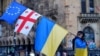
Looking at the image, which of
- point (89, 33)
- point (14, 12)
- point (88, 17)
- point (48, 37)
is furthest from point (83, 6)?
point (48, 37)

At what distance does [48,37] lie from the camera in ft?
34.2

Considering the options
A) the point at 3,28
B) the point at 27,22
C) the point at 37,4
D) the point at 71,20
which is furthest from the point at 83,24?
the point at 27,22

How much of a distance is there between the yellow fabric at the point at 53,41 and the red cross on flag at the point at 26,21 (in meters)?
0.99

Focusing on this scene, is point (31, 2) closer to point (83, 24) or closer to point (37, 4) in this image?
point (37, 4)

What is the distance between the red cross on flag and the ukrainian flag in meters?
0.84

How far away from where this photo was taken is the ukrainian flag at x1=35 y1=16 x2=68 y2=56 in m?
10.3

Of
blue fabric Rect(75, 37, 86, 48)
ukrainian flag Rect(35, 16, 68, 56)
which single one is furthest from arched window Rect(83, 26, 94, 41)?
ukrainian flag Rect(35, 16, 68, 56)

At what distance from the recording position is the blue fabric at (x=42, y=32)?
10.3 metres

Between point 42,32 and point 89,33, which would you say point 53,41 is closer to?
point 42,32

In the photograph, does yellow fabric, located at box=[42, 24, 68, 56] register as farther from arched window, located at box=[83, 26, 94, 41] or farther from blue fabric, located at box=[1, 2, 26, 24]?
arched window, located at box=[83, 26, 94, 41]

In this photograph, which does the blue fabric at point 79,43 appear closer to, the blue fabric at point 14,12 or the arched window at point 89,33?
the blue fabric at point 14,12

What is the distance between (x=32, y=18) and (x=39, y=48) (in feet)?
4.34

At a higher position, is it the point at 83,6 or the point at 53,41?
the point at 83,6

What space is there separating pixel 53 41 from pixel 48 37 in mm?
199
